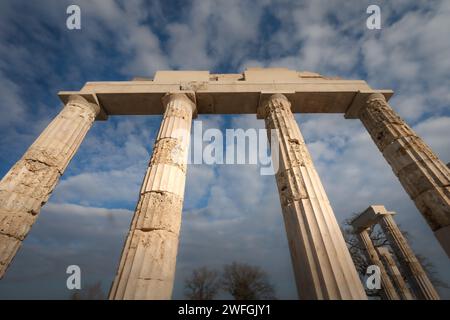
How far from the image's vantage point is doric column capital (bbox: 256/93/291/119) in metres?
8.45

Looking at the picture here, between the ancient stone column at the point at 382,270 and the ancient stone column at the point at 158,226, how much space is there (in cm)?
1681

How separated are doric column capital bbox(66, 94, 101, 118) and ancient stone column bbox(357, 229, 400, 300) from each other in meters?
20.2

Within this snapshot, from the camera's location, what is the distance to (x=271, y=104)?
28.3 feet

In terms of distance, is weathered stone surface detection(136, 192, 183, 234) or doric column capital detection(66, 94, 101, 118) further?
doric column capital detection(66, 94, 101, 118)

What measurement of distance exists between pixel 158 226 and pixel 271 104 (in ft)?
20.7

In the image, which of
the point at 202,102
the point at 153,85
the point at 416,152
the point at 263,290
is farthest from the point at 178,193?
the point at 263,290

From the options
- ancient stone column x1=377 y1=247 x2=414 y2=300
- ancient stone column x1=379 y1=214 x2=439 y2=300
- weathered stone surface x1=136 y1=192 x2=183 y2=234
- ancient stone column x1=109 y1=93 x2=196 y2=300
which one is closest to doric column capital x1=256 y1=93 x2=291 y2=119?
ancient stone column x1=109 y1=93 x2=196 y2=300

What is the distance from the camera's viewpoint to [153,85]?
9328 millimetres

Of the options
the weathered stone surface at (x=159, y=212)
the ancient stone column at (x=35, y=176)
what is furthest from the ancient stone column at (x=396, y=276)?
the ancient stone column at (x=35, y=176)

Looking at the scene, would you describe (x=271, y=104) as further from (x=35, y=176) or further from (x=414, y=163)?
(x=35, y=176)

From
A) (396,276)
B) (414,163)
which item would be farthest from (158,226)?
(396,276)

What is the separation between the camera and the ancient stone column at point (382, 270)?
14331 mm

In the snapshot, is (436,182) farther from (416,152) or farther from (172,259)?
(172,259)

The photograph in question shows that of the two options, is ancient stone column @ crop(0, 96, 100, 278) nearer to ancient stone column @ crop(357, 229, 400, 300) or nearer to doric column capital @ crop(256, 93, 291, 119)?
doric column capital @ crop(256, 93, 291, 119)
